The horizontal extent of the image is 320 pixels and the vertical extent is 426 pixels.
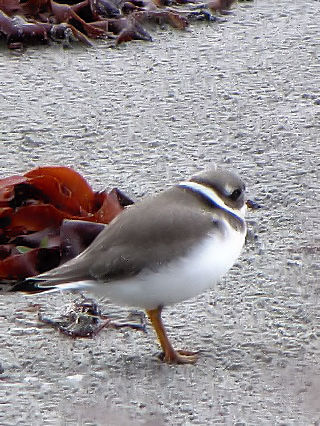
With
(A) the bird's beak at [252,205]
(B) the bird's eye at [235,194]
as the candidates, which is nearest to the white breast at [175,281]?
(B) the bird's eye at [235,194]

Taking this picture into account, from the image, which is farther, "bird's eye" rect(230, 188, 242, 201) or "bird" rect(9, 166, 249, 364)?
"bird's eye" rect(230, 188, 242, 201)

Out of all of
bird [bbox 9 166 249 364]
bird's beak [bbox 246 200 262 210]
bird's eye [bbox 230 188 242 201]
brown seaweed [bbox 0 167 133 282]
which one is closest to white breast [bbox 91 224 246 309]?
bird [bbox 9 166 249 364]

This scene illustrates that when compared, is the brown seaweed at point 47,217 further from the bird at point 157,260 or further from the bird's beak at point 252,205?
the bird at point 157,260

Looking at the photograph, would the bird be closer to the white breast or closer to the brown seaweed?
the white breast

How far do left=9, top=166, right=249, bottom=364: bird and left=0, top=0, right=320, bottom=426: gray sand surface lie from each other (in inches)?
8.3

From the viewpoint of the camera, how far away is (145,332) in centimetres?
396

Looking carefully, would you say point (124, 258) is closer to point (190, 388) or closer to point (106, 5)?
point (190, 388)

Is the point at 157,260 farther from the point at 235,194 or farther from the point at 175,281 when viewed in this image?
the point at 235,194

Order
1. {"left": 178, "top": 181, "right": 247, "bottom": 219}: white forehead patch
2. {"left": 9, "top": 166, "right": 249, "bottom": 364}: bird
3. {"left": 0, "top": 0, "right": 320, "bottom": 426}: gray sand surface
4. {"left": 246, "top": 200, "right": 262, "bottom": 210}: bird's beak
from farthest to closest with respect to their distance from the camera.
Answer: {"left": 246, "top": 200, "right": 262, "bottom": 210}: bird's beak
{"left": 178, "top": 181, "right": 247, "bottom": 219}: white forehead patch
{"left": 9, "top": 166, "right": 249, "bottom": 364}: bird
{"left": 0, "top": 0, "right": 320, "bottom": 426}: gray sand surface

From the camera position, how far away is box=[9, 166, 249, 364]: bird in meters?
3.62

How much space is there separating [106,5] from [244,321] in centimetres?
338

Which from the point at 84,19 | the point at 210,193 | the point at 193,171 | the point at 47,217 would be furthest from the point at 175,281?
the point at 84,19

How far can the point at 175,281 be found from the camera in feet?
11.9

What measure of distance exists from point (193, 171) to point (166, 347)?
1623 mm
